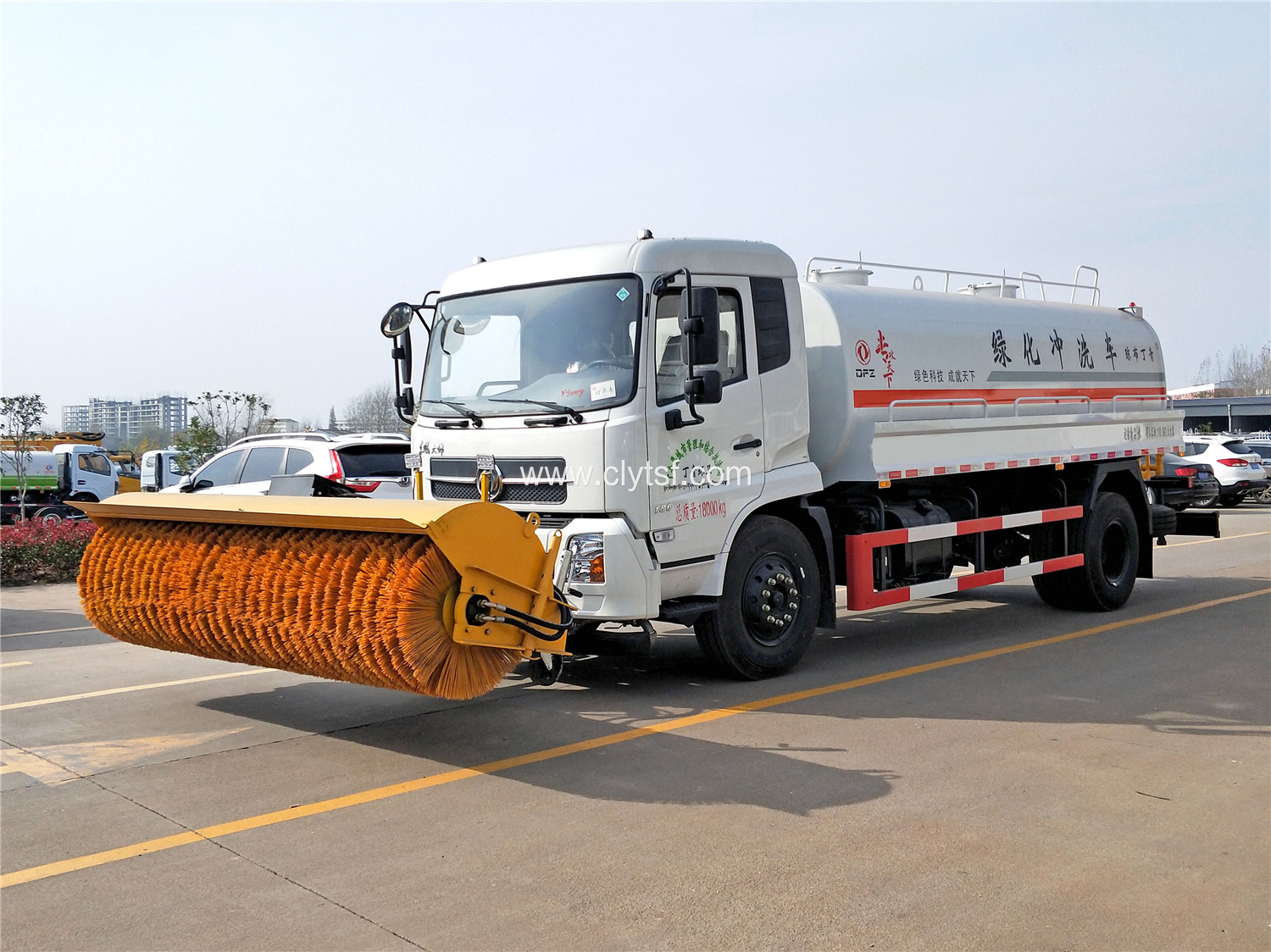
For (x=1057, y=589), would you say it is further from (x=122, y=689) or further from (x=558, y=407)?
(x=122, y=689)

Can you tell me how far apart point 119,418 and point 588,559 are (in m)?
84.9

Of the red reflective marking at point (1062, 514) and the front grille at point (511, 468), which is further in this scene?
the red reflective marking at point (1062, 514)

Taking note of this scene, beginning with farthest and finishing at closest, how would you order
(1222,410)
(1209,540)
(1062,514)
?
(1222,410)
(1209,540)
(1062,514)

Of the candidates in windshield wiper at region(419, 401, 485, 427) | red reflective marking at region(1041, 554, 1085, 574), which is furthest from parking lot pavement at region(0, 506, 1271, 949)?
windshield wiper at region(419, 401, 485, 427)

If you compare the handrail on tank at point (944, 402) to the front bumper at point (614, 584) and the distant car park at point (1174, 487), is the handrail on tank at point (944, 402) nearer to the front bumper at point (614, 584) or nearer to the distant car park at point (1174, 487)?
the front bumper at point (614, 584)

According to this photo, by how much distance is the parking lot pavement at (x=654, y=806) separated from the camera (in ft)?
13.3

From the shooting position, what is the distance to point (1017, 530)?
10570mm

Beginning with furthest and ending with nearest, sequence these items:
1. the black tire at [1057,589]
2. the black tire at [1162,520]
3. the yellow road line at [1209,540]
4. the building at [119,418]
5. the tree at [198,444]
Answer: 1. the building at [119,418]
2. the tree at [198,444]
3. the yellow road line at [1209,540]
4. the black tire at [1162,520]
5. the black tire at [1057,589]

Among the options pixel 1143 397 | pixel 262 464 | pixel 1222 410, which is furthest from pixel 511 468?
pixel 1222 410

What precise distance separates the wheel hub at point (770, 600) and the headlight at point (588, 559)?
1361 mm

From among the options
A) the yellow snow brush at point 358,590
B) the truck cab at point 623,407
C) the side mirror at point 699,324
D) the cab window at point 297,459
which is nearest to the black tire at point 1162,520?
the truck cab at point 623,407

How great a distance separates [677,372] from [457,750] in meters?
2.68

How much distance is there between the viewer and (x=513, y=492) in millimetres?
7234

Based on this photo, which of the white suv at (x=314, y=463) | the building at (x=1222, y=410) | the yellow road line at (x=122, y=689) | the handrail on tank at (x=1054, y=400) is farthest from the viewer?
the building at (x=1222, y=410)
